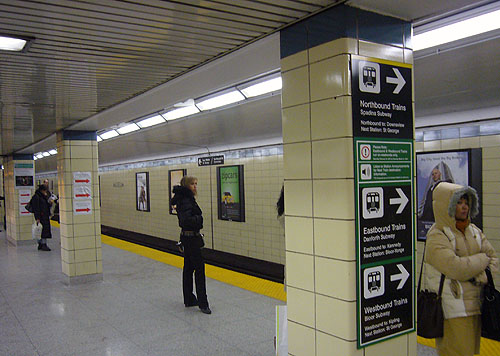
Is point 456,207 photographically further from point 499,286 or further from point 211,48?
point 499,286

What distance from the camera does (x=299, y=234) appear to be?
266 cm

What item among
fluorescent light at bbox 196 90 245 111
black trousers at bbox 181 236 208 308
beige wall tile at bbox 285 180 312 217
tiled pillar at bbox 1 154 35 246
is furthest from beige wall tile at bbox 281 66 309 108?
tiled pillar at bbox 1 154 35 246

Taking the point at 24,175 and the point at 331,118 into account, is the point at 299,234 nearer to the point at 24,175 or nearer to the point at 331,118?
the point at 331,118

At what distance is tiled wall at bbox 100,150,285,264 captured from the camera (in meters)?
9.61

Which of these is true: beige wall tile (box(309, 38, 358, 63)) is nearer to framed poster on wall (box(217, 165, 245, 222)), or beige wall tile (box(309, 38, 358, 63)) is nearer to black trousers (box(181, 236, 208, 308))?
black trousers (box(181, 236, 208, 308))

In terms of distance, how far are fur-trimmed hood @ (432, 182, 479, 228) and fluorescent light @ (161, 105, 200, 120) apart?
3865 millimetres

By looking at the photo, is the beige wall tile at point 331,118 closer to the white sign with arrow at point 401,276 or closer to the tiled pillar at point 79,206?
the white sign with arrow at point 401,276

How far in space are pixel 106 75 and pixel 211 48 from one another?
4.22 feet

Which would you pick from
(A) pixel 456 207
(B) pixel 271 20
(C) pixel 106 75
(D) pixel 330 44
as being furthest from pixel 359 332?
(C) pixel 106 75

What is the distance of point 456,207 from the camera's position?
9.73ft

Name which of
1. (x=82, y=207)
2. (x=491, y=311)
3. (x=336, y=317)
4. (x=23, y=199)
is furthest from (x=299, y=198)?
(x=23, y=199)

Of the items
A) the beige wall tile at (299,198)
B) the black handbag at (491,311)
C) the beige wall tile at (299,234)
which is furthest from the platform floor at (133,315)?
the beige wall tile at (299,198)

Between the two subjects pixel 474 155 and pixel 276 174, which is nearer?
pixel 474 155

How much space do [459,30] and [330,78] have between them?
3.58 ft
